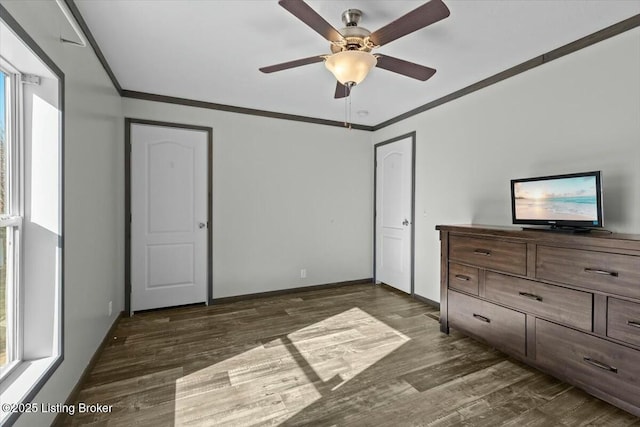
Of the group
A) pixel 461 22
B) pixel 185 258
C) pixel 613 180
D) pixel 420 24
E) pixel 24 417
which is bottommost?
pixel 24 417

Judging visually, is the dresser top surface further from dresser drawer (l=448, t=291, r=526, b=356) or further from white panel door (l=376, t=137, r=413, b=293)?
white panel door (l=376, t=137, r=413, b=293)

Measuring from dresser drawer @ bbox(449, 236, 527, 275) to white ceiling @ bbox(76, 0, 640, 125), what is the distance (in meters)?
1.58

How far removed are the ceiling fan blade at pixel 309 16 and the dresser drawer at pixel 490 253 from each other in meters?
1.97

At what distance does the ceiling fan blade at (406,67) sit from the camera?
2076 millimetres

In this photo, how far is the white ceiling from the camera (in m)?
1.94

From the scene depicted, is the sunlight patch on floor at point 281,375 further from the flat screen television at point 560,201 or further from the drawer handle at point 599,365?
the flat screen television at point 560,201

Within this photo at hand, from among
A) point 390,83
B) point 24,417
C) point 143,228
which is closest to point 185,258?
point 143,228

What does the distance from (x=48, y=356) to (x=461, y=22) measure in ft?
10.7

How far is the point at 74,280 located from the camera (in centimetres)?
192

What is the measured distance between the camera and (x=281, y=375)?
7.25 ft

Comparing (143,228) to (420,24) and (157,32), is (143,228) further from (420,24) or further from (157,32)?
(420,24)

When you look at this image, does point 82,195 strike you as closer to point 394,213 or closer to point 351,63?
point 351,63

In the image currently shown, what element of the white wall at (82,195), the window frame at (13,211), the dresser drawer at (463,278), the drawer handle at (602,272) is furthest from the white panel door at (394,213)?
the window frame at (13,211)

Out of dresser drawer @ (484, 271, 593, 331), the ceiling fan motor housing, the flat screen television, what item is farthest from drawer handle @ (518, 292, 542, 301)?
the ceiling fan motor housing
